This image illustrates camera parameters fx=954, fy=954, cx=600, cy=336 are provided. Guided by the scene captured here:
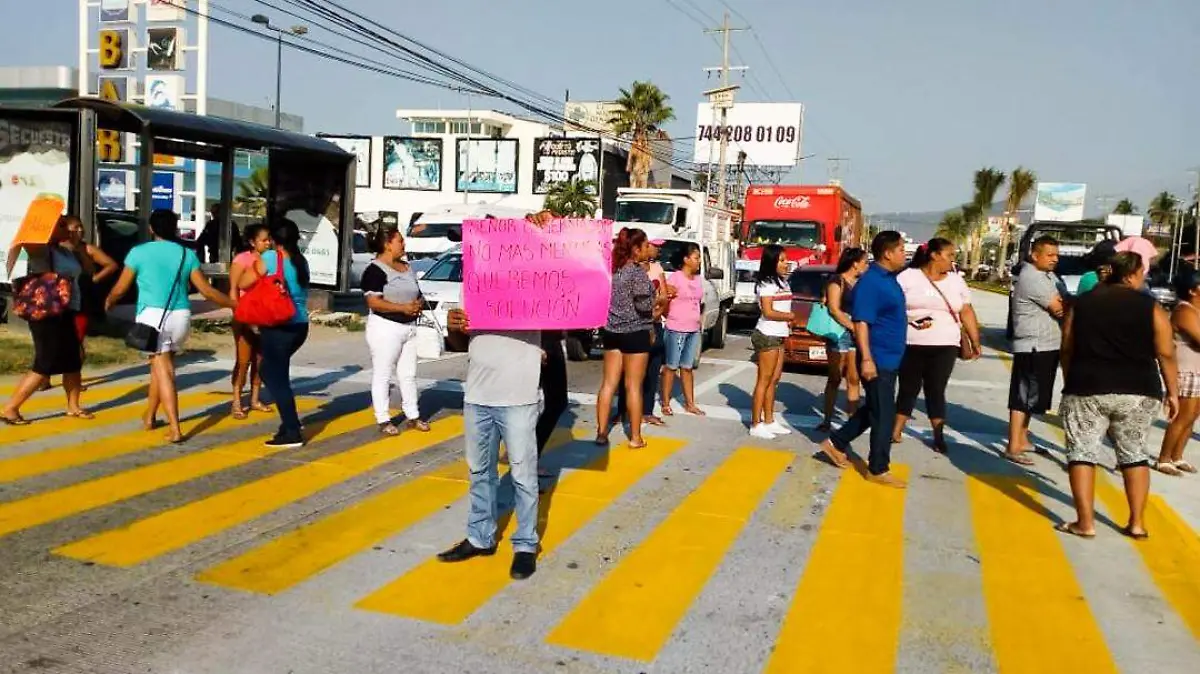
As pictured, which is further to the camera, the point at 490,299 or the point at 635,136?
the point at 635,136

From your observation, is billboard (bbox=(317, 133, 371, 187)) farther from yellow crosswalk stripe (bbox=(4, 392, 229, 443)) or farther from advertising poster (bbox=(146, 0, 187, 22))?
yellow crosswalk stripe (bbox=(4, 392, 229, 443))

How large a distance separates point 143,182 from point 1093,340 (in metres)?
12.9

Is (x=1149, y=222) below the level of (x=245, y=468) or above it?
above

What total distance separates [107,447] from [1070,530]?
6866mm

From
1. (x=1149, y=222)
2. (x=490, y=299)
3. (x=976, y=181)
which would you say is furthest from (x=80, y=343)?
(x=1149, y=222)

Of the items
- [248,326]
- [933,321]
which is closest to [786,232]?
[933,321]

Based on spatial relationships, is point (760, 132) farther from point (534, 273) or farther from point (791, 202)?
point (534, 273)

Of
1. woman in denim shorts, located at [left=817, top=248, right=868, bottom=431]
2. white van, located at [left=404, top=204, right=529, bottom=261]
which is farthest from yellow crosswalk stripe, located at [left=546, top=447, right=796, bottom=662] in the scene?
white van, located at [left=404, top=204, right=529, bottom=261]

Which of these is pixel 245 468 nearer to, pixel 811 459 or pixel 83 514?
pixel 83 514

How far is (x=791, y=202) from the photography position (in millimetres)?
26953

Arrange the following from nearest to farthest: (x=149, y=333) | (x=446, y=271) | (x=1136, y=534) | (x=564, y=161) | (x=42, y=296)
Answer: (x=1136, y=534) → (x=149, y=333) → (x=42, y=296) → (x=446, y=271) → (x=564, y=161)

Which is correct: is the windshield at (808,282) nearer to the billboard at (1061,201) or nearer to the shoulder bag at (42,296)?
the shoulder bag at (42,296)

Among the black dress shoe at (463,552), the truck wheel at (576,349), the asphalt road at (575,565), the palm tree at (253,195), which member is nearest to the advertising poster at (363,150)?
the palm tree at (253,195)

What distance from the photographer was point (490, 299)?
4.80 metres
